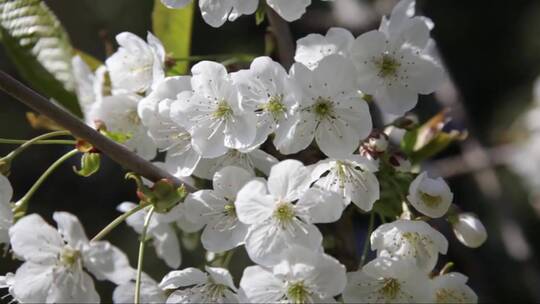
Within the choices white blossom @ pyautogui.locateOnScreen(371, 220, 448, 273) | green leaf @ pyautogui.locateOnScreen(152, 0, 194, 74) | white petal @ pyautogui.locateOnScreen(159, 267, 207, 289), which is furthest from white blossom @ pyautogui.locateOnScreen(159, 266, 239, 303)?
green leaf @ pyautogui.locateOnScreen(152, 0, 194, 74)

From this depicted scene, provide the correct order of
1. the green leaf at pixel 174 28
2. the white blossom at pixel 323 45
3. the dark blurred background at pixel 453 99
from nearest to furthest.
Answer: the white blossom at pixel 323 45, the green leaf at pixel 174 28, the dark blurred background at pixel 453 99

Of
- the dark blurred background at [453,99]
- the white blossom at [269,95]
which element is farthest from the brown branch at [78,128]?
the dark blurred background at [453,99]

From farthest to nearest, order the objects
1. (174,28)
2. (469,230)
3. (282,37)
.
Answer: (174,28) < (282,37) < (469,230)

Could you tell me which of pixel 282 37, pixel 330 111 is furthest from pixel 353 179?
pixel 282 37

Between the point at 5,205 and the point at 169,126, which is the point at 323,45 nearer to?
the point at 169,126

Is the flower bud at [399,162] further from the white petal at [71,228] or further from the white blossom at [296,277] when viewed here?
the white petal at [71,228]

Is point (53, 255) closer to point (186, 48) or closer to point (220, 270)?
point (220, 270)
